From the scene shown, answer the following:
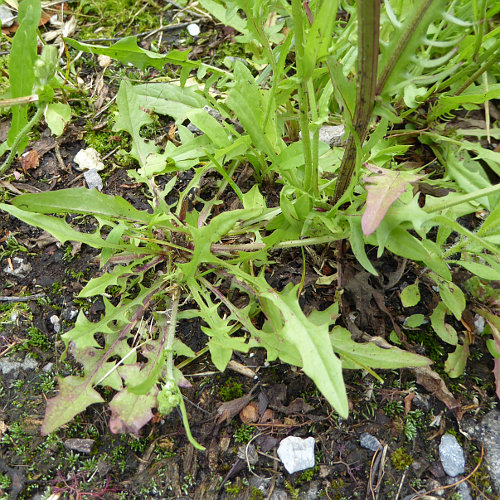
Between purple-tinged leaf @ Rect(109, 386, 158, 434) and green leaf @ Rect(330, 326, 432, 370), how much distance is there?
583mm

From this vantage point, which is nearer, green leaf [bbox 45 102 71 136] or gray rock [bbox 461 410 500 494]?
gray rock [bbox 461 410 500 494]

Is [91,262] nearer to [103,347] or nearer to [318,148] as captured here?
[103,347]

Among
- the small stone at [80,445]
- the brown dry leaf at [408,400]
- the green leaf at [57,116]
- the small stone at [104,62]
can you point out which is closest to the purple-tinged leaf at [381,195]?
the brown dry leaf at [408,400]

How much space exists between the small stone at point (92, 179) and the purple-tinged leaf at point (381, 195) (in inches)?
47.1

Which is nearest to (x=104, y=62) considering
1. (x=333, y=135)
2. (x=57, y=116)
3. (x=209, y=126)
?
(x=57, y=116)

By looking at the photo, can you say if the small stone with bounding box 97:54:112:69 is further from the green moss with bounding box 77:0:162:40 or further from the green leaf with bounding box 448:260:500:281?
the green leaf with bounding box 448:260:500:281

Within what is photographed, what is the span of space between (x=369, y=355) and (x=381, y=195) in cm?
52

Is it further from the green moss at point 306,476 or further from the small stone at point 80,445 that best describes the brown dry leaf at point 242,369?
the small stone at point 80,445

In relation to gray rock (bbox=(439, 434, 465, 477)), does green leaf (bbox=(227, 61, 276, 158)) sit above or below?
above

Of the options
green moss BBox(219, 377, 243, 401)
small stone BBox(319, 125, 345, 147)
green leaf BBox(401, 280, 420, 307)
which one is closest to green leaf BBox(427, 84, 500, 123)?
small stone BBox(319, 125, 345, 147)

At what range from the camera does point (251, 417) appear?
158cm

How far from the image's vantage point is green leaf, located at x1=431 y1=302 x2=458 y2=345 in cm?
163

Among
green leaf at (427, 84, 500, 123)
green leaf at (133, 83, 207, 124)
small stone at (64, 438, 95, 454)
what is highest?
green leaf at (427, 84, 500, 123)

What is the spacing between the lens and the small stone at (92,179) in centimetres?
195
